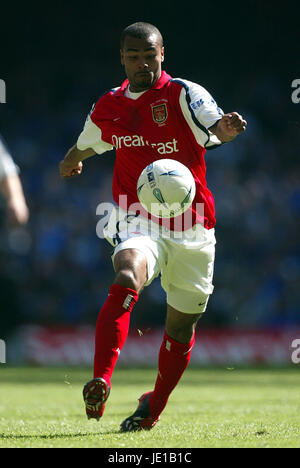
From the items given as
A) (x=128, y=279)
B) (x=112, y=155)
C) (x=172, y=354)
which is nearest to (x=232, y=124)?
(x=128, y=279)

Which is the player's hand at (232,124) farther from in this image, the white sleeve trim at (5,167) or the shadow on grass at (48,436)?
the shadow on grass at (48,436)

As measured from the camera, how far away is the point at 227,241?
49.4ft

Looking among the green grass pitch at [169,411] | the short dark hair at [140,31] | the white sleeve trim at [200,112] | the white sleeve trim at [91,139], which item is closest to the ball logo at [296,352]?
the green grass pitch at [169,411]

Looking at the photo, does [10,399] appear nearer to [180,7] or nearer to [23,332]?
[23,332]

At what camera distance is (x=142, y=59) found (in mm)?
4945

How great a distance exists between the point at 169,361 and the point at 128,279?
3.36 ft

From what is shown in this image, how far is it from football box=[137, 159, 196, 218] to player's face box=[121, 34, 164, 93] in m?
0.58

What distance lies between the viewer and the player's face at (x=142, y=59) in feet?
16.1

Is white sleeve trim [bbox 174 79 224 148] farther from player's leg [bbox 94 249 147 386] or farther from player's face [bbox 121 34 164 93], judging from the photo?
player's leg [bbox 94 249 147 386]

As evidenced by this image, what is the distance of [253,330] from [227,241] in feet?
6.63

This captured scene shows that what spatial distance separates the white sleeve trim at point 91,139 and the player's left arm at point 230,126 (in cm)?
100

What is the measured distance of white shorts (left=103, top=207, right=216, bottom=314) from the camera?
4.90 m

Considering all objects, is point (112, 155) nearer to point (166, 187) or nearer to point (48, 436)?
point (166, 187)
